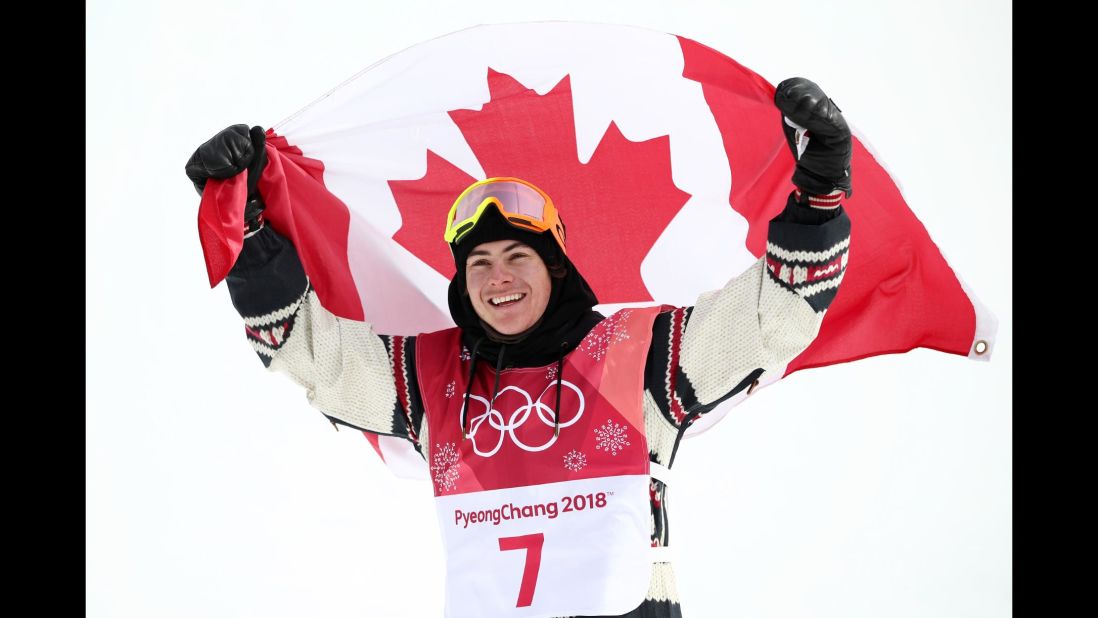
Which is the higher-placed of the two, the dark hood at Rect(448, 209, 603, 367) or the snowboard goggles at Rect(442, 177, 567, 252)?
the snowboard goggles at Rect(442, 177, 567, 252)

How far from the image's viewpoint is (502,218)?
2656 millimetres

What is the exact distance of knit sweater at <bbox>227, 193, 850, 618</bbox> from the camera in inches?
93.3

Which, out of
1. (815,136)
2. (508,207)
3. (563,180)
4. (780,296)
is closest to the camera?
(815,136)

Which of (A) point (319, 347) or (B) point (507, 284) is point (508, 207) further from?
(A) point (319, 347)

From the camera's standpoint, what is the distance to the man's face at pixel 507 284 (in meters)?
2.62

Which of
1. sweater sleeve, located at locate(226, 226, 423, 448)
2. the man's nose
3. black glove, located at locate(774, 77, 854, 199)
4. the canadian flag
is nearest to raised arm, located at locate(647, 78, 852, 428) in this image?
black glove, located at locate(774, 77, 854, 199)

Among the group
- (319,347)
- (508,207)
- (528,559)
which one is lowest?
(528,559)

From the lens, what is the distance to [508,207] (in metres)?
2.65

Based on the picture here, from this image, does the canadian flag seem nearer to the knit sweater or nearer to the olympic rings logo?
the knit sweater

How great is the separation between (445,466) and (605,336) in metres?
0.41

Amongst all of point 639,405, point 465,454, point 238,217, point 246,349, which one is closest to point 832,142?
point 639,405

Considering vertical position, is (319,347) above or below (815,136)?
below

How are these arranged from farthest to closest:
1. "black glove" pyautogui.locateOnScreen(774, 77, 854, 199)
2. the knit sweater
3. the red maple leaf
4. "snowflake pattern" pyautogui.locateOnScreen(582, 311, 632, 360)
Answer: the red maple leaf
"snowflake pattern" pyautogui.locateOnScreen(582, 311, 632, 360)
the knit sweater
"black glove" pyautogui.locateOnScreen(774, 77, 854, 199)

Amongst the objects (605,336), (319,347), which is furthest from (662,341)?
(319,347)
